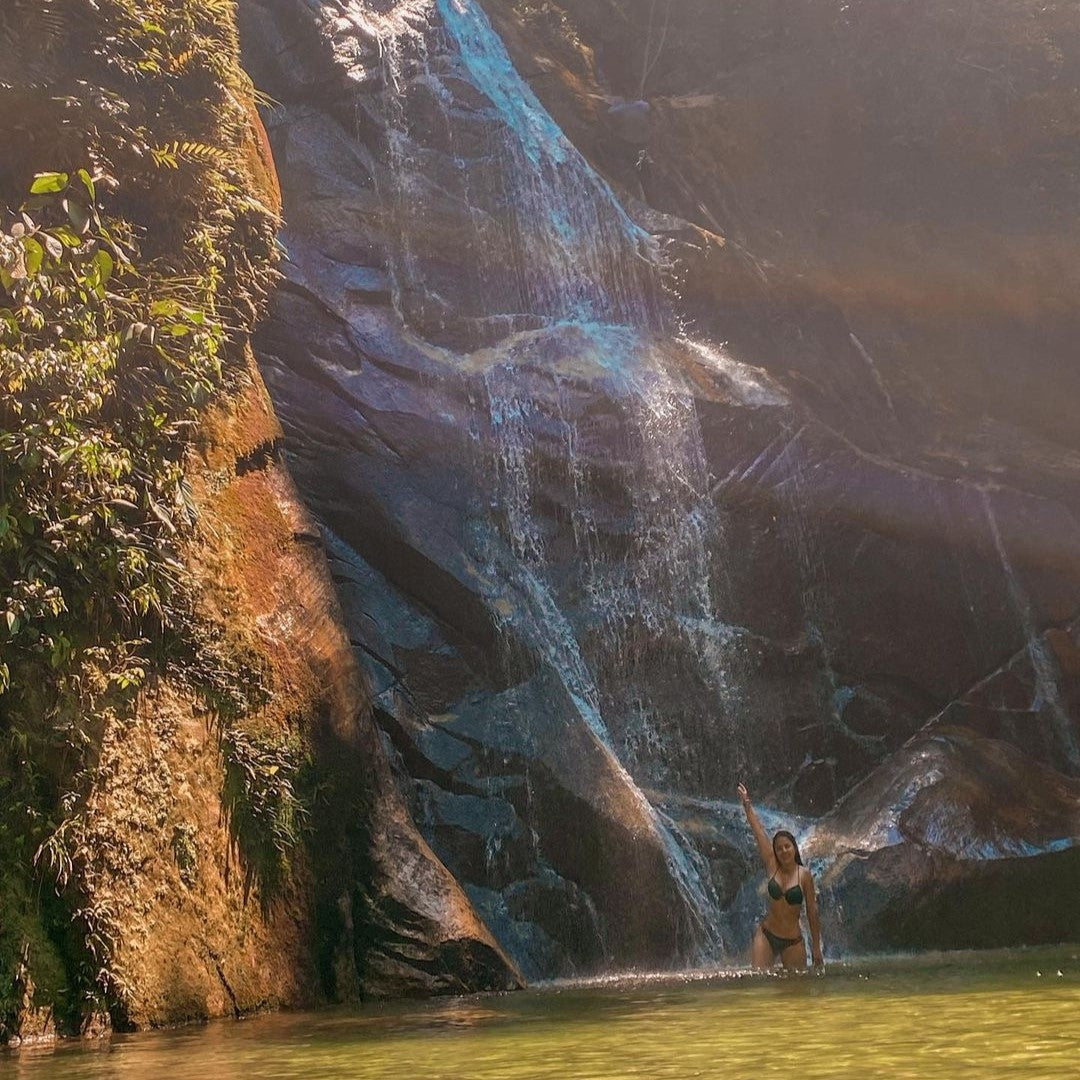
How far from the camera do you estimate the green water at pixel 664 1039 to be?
12.7 ft

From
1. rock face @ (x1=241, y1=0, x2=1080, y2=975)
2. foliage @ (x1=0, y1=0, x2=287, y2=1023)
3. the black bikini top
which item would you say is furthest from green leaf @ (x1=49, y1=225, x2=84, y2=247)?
the black bikini top

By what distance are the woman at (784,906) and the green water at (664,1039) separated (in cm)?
168

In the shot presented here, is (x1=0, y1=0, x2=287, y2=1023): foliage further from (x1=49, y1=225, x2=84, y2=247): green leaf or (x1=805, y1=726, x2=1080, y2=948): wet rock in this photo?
(x1=805, y1=726, x2=1080, y2=948): wet rock

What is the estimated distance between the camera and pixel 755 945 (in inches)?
374

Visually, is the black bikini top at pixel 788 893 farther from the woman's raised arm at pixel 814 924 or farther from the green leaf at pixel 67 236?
the green leaf at pixel 67 236

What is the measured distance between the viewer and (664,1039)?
479cm

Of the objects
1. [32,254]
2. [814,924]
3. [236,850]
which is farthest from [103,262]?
[814,924]

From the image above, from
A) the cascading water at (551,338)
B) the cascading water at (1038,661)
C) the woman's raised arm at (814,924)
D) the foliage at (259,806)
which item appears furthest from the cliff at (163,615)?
the cascading water at (1038,661)

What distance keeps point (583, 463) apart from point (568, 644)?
211 cm

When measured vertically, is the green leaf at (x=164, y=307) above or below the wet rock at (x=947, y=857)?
above

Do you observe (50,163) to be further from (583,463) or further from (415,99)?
(415,99)

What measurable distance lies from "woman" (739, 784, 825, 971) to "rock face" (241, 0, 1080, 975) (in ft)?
5.26

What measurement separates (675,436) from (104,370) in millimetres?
7899

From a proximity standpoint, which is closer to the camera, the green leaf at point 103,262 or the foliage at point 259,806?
the green leaf at point 103,262
